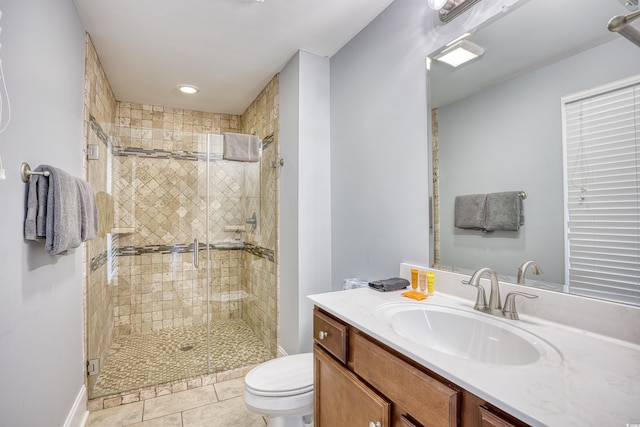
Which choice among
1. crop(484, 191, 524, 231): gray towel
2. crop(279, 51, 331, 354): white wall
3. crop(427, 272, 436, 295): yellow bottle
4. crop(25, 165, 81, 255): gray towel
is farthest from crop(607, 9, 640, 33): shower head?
crop(25, 165, 81, 255): gray towel

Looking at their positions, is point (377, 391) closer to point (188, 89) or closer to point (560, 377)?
point (560, 377)

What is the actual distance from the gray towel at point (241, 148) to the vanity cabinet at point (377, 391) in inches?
74.9

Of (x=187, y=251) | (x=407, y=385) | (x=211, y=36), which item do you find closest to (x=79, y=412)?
(x=187, y=251)

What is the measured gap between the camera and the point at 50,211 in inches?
49.5

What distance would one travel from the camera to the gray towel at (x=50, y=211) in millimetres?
1212

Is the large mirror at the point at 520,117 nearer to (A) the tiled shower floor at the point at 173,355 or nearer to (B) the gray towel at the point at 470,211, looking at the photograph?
(B) the gray towel at the point at 470,211

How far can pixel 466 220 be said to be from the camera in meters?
1.41

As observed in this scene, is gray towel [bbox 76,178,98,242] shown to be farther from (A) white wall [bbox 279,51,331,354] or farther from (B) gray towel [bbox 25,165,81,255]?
(A) white wall [bbox 279,51,331,354]

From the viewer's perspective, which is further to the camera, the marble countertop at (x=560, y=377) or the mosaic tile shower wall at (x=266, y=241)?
the mosaic tile shower wall at (x=266, y=241)

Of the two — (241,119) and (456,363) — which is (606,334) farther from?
(241,119)

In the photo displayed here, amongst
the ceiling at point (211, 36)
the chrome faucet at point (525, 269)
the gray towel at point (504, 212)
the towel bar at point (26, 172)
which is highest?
the ceiling at point (211, 36)

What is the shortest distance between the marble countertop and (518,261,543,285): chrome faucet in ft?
0.53

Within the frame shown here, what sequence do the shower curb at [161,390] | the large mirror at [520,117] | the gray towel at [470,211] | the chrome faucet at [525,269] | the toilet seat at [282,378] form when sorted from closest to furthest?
the large mirror at [520,117], the chrome faucet at [525,269], the gray towel at [470,211], the toilet seat at [282,378], the shower curb at [161,390]

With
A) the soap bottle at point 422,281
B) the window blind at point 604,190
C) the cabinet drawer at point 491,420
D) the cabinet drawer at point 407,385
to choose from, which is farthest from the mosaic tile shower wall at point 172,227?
the cabinet drawer at point 491,420
